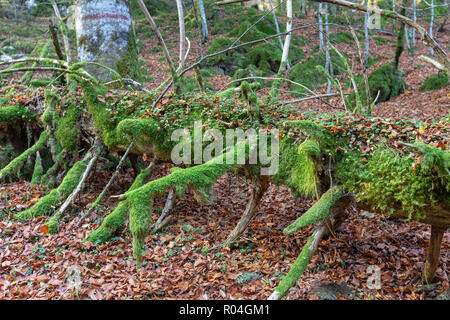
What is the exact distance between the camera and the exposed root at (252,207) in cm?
425

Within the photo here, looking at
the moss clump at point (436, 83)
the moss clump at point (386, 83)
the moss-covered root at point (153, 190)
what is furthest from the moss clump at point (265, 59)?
the moss-covered root at point (153, 190)

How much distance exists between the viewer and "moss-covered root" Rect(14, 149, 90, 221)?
5145mm

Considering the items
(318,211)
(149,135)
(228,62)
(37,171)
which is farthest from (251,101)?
(228,62)

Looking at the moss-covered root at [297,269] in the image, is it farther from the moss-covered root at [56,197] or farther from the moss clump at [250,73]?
the moss clump at [250,73]

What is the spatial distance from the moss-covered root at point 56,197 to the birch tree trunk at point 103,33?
2224 mm

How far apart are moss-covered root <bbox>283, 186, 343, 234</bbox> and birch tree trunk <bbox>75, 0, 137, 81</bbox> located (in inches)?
210

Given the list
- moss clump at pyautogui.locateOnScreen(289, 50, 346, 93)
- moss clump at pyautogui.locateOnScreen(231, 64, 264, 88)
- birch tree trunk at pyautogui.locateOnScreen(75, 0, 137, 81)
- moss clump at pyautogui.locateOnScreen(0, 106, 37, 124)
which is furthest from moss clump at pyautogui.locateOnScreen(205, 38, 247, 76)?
moss clump at pyautogui.locateOnScreen(0, 106, 37, 124)

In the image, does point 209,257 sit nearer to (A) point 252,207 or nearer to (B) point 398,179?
(A) point 252,207

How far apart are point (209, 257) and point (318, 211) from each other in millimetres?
1892

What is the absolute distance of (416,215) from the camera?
10.1ft

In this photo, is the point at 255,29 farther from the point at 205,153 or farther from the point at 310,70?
the point at 205,153

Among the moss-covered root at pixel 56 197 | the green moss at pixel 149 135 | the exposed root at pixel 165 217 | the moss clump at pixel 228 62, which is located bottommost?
the exposed root at pixel 165 217
